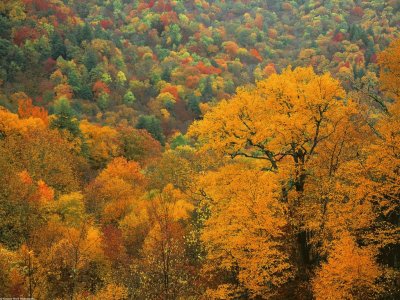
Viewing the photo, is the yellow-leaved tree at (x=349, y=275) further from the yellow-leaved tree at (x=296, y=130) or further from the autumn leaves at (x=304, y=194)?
the yellow-leaved tree at (x=296, y=130)

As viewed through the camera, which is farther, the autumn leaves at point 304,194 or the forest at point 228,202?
the forest at point 228,202

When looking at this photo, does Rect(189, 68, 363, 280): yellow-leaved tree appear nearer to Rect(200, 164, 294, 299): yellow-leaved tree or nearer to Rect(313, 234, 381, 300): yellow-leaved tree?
Rect(200, 164, 294, 299): yellow-leaved tree

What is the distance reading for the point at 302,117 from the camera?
22.1 meters

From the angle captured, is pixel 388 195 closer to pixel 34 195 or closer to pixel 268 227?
pixel 268 227

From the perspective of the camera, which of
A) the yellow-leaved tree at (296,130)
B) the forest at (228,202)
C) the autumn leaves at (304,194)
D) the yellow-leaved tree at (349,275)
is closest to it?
the yellow-leaved tree at (349,275)

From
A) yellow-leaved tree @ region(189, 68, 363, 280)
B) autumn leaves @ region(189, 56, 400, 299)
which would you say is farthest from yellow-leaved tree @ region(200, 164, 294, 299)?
yellow-leaved tree @ region(189, 68, 363, 280)

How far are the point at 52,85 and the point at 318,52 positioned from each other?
105395mm

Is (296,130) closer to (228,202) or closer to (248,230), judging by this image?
(228,202)

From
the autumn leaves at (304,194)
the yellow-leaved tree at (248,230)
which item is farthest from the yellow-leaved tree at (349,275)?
the yellow-leaved tree at (248,230)

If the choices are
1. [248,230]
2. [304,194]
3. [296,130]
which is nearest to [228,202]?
[248,230]

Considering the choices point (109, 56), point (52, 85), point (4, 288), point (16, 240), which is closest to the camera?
point (4, 288)

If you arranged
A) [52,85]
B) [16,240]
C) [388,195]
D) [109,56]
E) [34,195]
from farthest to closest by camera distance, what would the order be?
[109,56] < [52,85] < [34,195] < [16,240] < [388,195]

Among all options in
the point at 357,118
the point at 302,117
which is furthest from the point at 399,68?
the point at 302,117

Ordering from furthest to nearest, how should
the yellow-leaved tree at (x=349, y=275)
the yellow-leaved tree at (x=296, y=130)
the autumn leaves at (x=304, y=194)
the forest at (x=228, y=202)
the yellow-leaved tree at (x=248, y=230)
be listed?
the yellow-leaved tree at (x=296, y=130)
the yellow-leaved tree at (x=248, y=230)
the forest at (x=228, y=202)
the autumn leaves at (x=304, y=194)
the yellow-leaved tree at (x=349, y=275)
